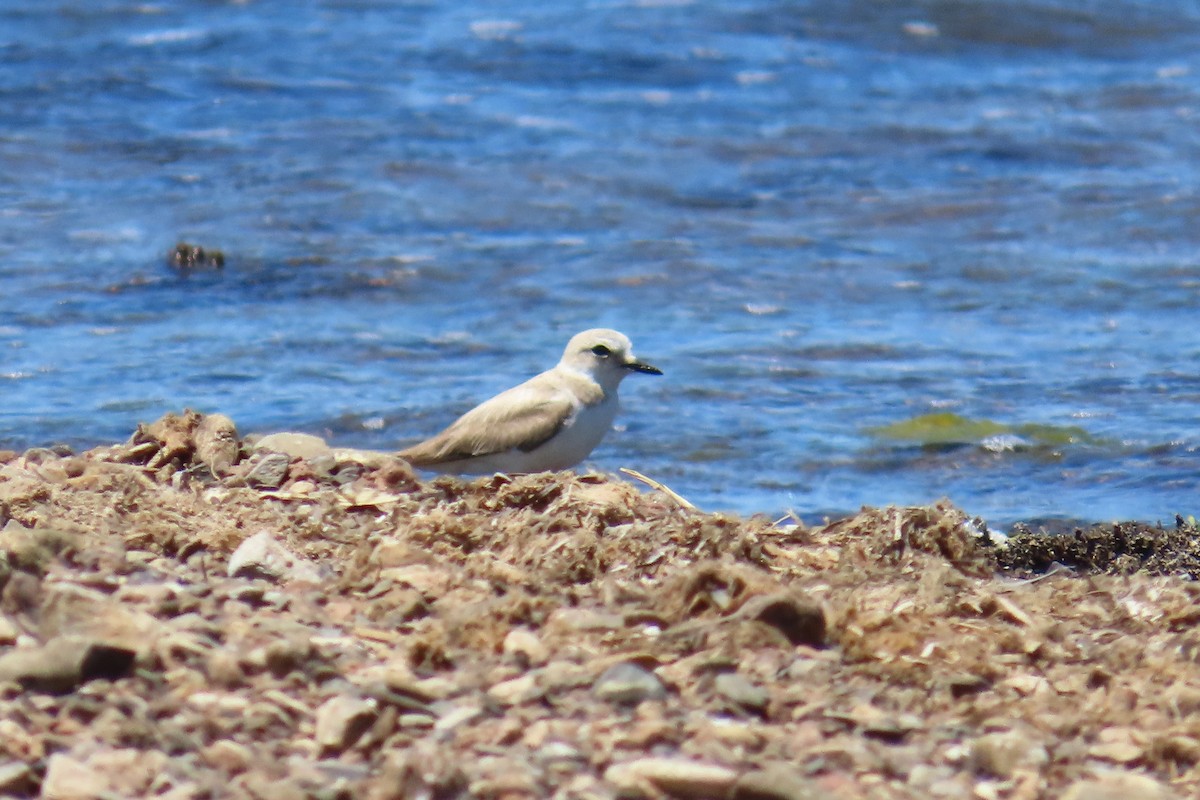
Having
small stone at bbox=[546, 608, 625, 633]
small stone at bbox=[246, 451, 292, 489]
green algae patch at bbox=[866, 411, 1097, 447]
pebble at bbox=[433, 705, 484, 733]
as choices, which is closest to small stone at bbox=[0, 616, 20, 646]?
pebble at bbox=[433, 705, 484, 733]

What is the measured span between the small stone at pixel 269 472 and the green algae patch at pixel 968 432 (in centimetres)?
392

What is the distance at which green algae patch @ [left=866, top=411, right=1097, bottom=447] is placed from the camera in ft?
28.0

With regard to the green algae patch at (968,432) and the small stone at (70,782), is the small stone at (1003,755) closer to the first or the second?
the small stone at (70,782)

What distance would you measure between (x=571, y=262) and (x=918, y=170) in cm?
392

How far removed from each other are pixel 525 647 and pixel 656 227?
30.4ft

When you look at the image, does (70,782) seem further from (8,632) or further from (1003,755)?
(1003,755)

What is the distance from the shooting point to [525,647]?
3.80 metres

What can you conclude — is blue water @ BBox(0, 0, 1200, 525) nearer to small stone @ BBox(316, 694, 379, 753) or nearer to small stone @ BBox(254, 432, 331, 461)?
small stone @ BBox(254, 432, 331, 461)

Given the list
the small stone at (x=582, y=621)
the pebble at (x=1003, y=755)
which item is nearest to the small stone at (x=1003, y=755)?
the pebble at (x=1003, y=755)

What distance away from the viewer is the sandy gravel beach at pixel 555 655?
10.8ft

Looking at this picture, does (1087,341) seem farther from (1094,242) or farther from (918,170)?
(918,170)

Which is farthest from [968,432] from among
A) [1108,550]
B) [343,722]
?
[343,722]

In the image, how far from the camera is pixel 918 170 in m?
14.5

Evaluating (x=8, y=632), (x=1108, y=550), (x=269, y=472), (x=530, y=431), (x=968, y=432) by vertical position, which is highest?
(x=8, y=632)
